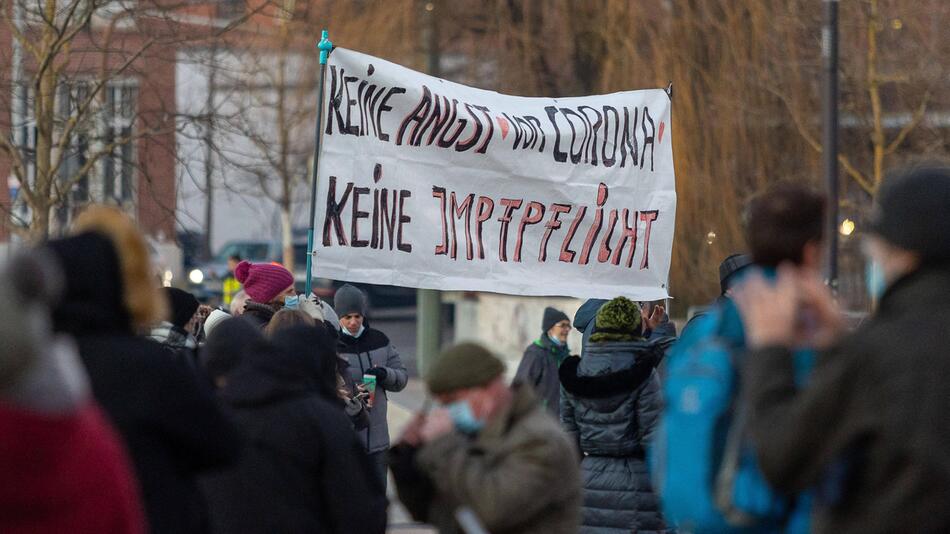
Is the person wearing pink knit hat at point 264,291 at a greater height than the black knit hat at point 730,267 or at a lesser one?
lesser

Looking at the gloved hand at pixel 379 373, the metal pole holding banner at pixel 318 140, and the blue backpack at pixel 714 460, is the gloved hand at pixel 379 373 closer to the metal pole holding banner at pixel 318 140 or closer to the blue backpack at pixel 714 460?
the metal pole holding banner at pixel 318 140

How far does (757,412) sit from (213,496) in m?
1.92

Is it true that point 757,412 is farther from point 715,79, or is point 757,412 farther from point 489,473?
point 715,79

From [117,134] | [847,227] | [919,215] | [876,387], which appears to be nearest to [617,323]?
[919,215]

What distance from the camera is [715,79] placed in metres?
19.4

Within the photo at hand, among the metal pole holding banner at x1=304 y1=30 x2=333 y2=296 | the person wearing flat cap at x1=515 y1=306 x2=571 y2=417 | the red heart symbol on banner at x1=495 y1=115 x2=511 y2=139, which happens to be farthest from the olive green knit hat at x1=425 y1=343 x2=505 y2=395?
the person wearing flat cap at x1=515 y1=306 x2=571 y2=417

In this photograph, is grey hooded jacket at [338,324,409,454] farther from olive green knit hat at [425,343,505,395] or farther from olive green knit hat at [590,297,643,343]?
olive green knit hat at [425,343,505,395]

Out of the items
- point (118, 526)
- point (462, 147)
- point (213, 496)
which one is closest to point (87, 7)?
point (462, 147)

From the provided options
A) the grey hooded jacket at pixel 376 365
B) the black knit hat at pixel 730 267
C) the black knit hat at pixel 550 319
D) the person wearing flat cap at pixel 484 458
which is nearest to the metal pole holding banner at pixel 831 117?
the black knit hat at pixel 550 319

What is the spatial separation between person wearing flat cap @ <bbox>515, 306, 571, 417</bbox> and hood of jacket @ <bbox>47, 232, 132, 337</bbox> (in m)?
6.68

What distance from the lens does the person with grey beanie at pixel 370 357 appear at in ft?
25.8

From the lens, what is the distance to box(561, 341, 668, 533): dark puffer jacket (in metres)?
6.66

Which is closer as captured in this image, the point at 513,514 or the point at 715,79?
the point at 513,514

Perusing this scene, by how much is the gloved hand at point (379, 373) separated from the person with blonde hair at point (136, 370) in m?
4.11
